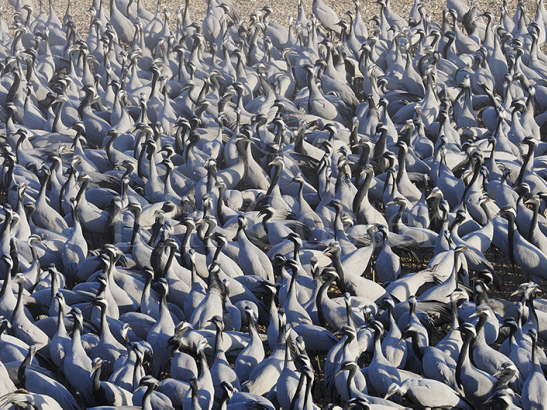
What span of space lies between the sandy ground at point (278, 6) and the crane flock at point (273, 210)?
1.18 meters

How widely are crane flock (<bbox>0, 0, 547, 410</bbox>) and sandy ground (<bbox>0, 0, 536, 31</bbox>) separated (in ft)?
3.86

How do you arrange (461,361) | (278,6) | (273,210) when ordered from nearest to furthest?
(461,361) < (273,210) < (278,6)

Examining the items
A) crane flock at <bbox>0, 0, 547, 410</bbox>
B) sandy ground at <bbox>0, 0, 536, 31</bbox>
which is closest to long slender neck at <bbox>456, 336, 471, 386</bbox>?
crane flock at <bbox>0, 0, 547, 410</bbox>

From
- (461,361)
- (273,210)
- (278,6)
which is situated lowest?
(278,6)

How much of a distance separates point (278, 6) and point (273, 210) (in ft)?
32.6

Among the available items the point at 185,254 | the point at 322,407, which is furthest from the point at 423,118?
the point at 322,407

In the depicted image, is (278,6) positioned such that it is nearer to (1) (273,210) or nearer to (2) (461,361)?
(1) (273,210)

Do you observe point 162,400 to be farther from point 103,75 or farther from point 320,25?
point 320,25

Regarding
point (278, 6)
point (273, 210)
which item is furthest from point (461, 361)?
point (278, 6)

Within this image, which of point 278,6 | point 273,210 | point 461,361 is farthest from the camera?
point 278,6

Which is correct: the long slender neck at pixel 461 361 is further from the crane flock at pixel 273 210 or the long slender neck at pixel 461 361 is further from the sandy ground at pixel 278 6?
the sandy ground at pixel 278 6

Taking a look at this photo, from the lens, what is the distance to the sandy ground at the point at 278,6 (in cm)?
2403

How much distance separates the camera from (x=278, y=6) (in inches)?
966

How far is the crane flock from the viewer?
490 inches
